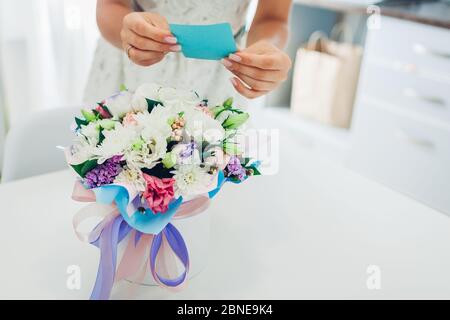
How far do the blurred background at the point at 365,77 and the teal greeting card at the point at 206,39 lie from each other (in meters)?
1.21

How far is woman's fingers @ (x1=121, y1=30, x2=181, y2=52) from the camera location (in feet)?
2.77

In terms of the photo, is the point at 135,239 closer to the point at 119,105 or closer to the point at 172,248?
the point at 172,248

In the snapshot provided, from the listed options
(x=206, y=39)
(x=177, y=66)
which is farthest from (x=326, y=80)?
(x=206, y=39)

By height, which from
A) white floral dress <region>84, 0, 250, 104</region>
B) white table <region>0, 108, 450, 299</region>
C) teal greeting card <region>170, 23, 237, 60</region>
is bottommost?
white table <region>0, 108, 450, 299</region>

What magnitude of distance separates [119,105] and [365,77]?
5.38 feet

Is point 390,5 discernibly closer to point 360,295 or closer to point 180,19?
point 180,19

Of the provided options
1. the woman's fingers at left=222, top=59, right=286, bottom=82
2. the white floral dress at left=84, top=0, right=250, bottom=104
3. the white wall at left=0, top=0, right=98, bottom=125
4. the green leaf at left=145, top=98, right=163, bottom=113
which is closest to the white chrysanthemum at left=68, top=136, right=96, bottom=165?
the green leaf at left=145, top=98, right=163, bottom=113

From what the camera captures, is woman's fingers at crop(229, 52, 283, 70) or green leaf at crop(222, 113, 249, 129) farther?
woman's fingers at crop(229, 52, 283, 70)

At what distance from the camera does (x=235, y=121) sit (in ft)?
2.35

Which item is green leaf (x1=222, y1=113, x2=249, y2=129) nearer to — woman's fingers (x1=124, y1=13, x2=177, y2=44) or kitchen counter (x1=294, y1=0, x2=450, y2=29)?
woman's fingers (x1=124, y1=13, x2=177, y2=44)

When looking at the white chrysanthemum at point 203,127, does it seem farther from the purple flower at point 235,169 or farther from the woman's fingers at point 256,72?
the woman's fingers at point 256,72

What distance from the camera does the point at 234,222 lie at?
0.90 m

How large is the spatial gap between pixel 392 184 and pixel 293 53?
886 millimetres

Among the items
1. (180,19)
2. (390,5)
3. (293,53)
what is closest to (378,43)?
(390,5)
